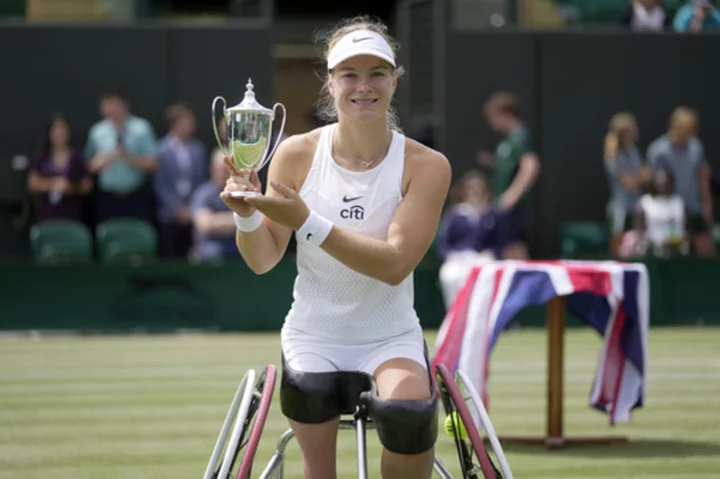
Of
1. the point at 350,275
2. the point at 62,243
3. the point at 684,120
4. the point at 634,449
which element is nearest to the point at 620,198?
the point at 684,120

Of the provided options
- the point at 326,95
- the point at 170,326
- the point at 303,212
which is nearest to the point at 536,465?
the point at 326,95

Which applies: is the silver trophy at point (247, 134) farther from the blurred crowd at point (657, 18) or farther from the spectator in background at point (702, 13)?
the blurred crowd at point (657, 18)

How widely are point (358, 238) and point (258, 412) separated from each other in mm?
599

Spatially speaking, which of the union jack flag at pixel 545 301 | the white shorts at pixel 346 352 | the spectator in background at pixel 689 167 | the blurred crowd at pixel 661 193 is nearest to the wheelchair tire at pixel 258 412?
the white shorts at pixel 346 352

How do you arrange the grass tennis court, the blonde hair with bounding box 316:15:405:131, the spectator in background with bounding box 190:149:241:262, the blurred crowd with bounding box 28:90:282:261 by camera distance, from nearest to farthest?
the blonde hair with bounding box 316:15:405:131
the grass tennis court
the spectator in background with bounding box 190:149:241:262
the blurred crowd with bounding box 28:90:282:261

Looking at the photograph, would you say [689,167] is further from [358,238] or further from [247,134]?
[247,134]

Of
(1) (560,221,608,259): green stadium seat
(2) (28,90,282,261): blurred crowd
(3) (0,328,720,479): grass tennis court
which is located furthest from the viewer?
(1) (560,221,608,259): green stadium seat

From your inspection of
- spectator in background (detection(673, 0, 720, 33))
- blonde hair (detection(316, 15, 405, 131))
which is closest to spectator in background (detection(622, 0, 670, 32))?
spectator in background (detection(673, 0, 720, 33))

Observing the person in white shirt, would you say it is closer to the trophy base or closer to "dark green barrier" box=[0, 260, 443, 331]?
"dark green barrier" box=[0, 260, 443, 331]

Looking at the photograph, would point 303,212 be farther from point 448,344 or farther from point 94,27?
point 94,27

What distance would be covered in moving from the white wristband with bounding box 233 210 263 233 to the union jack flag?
2.93m

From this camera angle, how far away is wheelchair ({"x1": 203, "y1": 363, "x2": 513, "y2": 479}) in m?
4.13

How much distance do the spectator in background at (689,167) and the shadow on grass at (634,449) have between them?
8.00 metres

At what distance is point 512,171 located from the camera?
590 inches
